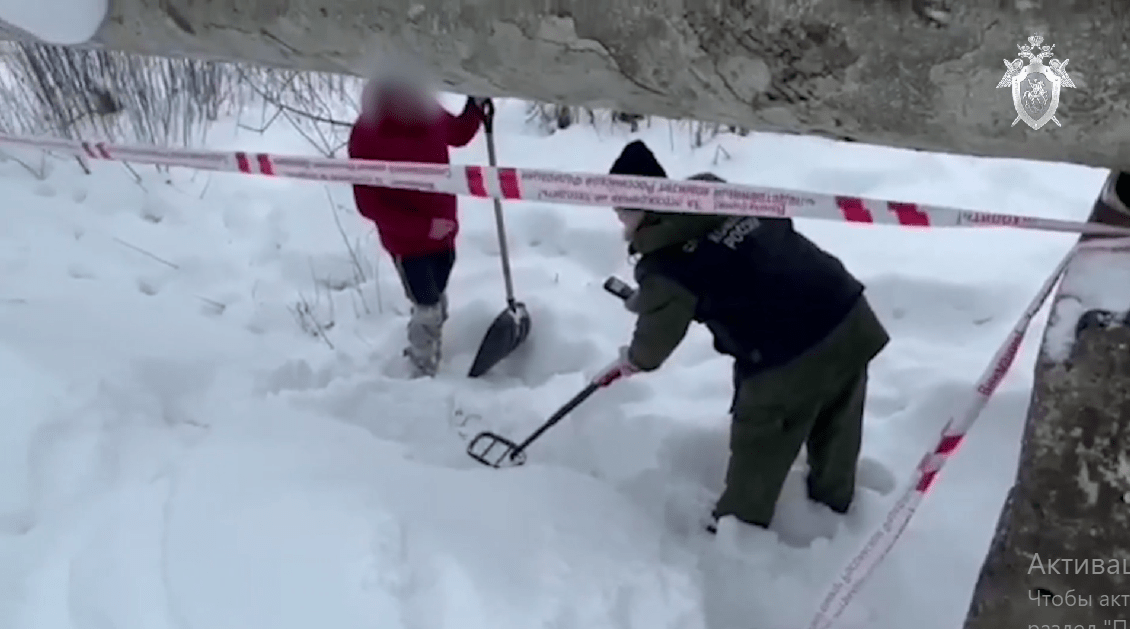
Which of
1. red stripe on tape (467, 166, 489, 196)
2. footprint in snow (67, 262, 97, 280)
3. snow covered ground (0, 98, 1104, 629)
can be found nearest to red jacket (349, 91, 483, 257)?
snow covered ground (0, 98, 1104, 629)

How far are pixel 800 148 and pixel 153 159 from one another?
120 inches

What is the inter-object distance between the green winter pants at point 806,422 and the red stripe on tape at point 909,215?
0.88 m

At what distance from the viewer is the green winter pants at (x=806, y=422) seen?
2.65 metres

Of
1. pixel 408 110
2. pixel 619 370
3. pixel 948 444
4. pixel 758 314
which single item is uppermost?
pixel 408 110

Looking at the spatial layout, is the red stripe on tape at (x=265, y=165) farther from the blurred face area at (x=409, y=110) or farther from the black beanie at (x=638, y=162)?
the black beanie at (x=638, y=162)

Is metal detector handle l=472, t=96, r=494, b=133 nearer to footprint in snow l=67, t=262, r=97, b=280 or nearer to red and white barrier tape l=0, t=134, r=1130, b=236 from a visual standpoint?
red and white barrier tape l=0, t=134, r=1130, b=236

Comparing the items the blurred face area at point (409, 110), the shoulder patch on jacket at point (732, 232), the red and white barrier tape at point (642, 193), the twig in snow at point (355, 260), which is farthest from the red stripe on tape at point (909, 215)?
the twig in snow at point (355, 260)

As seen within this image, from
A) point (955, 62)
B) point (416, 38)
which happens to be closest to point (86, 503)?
point (416, 38)

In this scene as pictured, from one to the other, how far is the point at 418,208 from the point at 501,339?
0.54 meters

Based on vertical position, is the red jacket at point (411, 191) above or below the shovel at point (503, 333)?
above

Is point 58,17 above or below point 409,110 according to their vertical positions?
above

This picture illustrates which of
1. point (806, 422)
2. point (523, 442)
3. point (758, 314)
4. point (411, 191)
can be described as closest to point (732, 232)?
point (758, 314)

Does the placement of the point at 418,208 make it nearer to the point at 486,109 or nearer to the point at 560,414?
the point at 486,109

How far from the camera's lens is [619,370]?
3.04 meters
